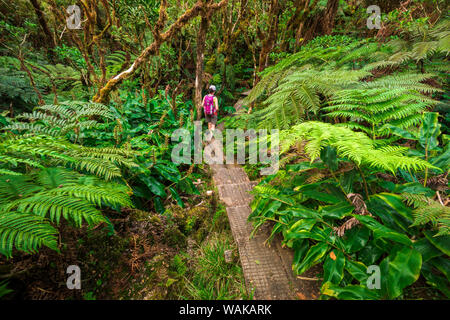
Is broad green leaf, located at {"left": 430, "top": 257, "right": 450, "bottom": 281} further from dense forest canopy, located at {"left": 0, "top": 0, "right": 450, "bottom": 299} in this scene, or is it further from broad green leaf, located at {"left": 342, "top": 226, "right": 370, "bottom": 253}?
broad green leaf, located at {"left": 342, "top": 226, "right": 370, "bottom": 253}

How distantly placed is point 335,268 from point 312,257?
0.15m

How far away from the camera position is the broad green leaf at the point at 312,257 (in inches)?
56.4

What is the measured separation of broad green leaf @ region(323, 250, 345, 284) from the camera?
4.35 feet

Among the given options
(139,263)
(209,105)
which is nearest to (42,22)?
(209,105)

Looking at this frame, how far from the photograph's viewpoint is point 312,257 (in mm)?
1454

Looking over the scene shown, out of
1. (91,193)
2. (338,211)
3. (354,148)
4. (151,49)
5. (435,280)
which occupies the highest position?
(151,49)

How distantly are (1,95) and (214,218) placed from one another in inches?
175

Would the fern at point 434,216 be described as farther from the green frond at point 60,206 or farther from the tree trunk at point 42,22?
the tree trunk at point 42,22

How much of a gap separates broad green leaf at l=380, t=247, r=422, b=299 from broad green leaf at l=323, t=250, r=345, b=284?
0.73 ft

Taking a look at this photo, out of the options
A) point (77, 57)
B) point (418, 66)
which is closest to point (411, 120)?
point (418, 66)

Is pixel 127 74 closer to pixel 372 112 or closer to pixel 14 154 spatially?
pixel 14 154

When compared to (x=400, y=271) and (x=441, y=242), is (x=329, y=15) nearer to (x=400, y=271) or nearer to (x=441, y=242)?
(x=441, y=242)

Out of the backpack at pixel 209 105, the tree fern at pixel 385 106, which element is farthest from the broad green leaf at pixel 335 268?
the backpack at pixel 209 105

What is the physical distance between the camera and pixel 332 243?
145cm
